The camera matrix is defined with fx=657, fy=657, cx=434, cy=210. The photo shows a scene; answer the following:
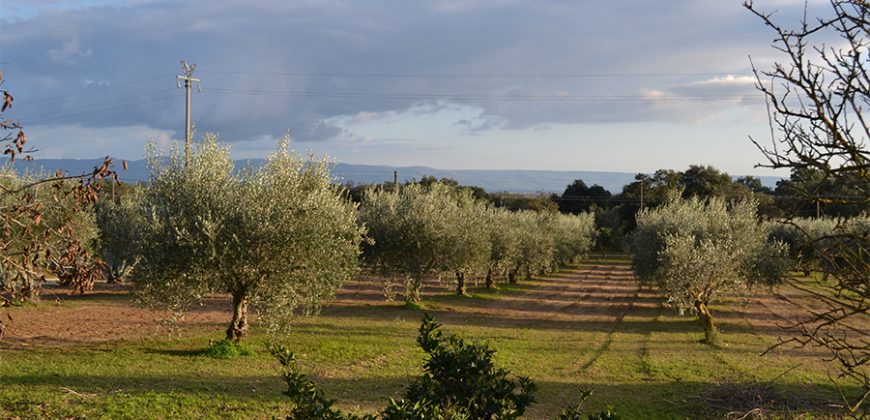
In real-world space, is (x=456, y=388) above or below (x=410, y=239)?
above

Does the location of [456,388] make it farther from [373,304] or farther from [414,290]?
[373,304]

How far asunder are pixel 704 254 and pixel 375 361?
13727 millimetres

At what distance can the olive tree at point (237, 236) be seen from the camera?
15727mm

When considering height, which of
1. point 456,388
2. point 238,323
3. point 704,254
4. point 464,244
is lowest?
point 238,323

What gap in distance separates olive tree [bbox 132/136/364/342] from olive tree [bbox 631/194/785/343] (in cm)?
1255

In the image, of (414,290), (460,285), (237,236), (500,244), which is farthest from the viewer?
(500,244)

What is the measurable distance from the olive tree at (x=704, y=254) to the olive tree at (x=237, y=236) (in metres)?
12.6

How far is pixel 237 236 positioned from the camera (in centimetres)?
1580

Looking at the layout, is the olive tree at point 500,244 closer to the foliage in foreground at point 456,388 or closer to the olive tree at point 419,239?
the olive tree at point 419,239

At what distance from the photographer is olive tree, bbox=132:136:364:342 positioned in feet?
51.6

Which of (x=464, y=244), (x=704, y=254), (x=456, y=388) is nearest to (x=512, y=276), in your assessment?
(x=464, y=244)

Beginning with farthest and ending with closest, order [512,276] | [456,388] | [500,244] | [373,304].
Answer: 1. [512,276]
2. [500,244]
3. [373,304]
4. [456,388]

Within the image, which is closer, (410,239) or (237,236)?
(237,236)

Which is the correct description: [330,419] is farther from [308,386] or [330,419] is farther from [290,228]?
[290,228]
